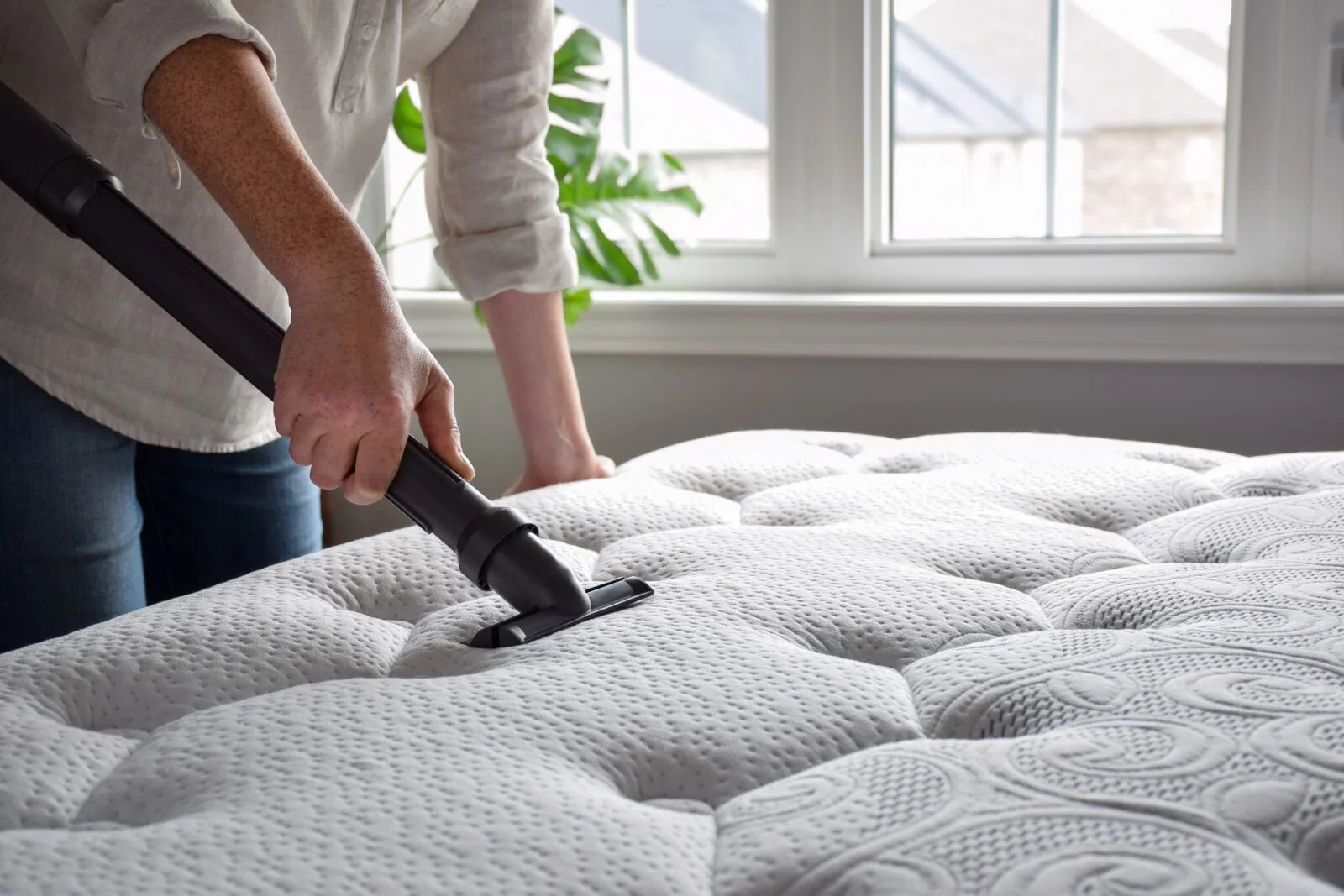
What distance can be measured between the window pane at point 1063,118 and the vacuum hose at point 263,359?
4.55ft

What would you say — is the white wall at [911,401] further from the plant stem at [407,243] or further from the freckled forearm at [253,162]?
the freckled forearm at [253,162]

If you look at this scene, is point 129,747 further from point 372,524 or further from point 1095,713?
point 372,524

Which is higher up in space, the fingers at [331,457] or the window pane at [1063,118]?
the window pane at [1063,118]

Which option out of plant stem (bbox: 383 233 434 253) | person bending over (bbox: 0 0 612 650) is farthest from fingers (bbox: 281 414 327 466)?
plant stem (bbox: 383 233 434 253)

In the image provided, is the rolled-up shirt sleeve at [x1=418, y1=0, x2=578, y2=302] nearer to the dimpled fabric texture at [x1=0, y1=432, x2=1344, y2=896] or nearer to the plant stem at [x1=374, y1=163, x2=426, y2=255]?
the dimpled fabric texture at [x1=0, y1=432, x2=1344, y2=896]

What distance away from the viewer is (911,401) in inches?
72.0

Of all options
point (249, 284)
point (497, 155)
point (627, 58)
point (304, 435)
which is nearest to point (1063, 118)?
point (627, 58)

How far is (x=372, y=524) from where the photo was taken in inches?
87.1

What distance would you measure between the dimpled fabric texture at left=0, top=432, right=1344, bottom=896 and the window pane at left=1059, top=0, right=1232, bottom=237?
104cm

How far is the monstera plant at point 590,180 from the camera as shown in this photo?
192 centimetres

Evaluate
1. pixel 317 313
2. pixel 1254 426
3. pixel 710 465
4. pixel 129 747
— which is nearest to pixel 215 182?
pixel 317 313

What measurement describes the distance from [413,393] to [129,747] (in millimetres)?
255

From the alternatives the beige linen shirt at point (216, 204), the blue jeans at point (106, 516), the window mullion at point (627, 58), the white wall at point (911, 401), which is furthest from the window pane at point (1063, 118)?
the blue jeans at point (106, 516)

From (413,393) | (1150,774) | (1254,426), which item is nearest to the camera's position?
(1150,774)
